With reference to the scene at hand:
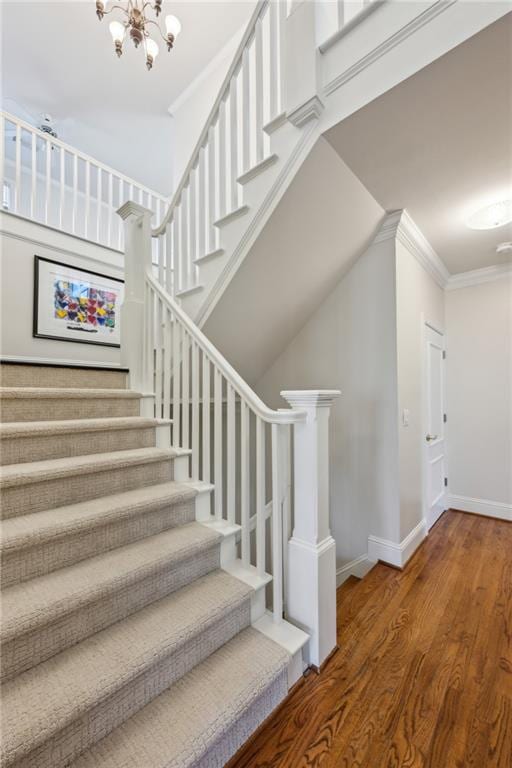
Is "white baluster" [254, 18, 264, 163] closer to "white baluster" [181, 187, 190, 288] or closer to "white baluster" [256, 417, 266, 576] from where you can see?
"white baluster" [181, 187, 190, 288]

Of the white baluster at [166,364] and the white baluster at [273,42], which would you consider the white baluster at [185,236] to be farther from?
the white baluster at [273,42]

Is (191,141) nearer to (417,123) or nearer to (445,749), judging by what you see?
(417,123)

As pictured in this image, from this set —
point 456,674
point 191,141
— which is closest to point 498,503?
point 456,674

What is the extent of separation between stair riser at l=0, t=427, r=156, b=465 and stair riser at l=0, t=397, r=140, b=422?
22 cm

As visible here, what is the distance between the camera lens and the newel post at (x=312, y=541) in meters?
1.39

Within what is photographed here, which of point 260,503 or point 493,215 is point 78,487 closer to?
point 260,503

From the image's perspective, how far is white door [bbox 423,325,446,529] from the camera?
2.93m

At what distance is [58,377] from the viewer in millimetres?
1961

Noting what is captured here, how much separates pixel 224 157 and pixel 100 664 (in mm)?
2573

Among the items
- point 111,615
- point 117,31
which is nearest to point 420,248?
point 117,31

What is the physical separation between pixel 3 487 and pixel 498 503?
13.1 feet

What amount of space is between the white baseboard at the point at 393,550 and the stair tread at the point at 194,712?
4.63ft

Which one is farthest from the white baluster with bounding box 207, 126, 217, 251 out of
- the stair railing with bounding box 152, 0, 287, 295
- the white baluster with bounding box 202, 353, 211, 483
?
the white baluster with bounding box 202, 353, 211, 483

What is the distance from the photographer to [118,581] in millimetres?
1139
